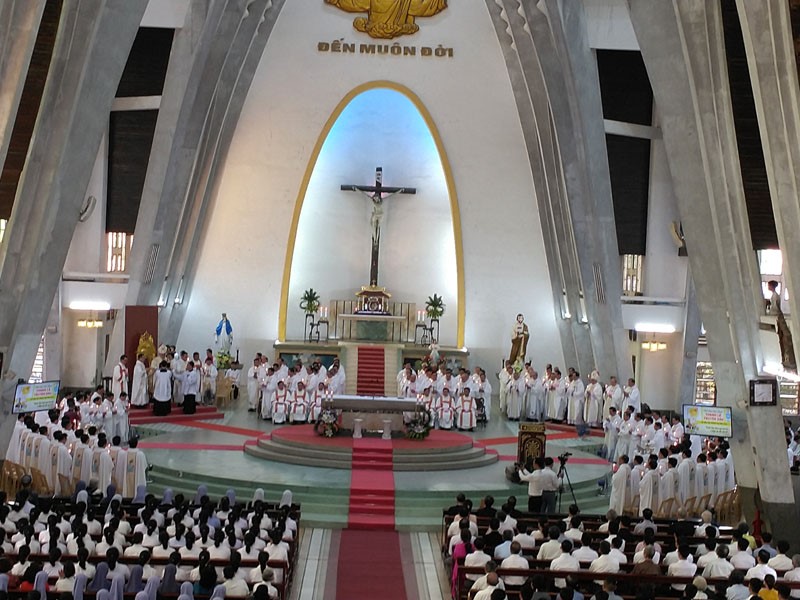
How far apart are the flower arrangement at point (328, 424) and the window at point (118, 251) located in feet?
33.7

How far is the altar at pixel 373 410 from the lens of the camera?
18.5 metres

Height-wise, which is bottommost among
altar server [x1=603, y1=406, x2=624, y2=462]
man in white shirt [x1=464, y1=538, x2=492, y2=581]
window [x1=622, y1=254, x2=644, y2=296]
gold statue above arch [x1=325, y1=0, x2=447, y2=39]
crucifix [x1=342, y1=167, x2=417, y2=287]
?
man in white shirt [x1=464, y1=538, x2=492, y2=581]

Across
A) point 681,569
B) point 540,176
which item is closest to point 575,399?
point 540,176

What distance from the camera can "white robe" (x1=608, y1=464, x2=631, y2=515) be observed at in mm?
14977

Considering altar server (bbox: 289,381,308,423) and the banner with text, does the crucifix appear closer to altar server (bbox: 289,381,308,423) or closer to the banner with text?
altar server (bbox: 289,381,308,423)

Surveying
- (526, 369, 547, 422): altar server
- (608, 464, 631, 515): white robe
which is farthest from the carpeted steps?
(526, 369, 547, 422): altar server

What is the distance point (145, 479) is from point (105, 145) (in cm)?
1243

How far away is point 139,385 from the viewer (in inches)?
844

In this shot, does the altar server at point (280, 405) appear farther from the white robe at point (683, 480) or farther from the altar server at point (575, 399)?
the white robe at point (683, 480)

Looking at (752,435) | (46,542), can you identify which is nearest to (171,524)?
(46,542)

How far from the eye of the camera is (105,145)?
2519 cm

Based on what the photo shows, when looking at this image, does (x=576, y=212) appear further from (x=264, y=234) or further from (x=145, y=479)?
(x=145, y=479)

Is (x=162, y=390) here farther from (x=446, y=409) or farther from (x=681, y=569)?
(x=681, y=569)

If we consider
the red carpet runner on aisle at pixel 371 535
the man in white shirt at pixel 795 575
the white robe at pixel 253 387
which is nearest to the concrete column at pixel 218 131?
the white robe at pixel 253 387
